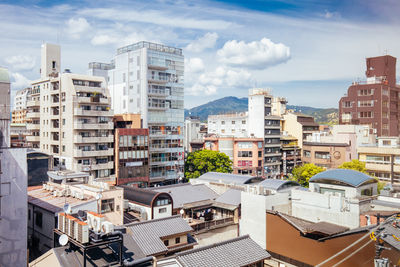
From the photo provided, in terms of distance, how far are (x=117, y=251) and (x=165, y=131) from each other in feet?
181

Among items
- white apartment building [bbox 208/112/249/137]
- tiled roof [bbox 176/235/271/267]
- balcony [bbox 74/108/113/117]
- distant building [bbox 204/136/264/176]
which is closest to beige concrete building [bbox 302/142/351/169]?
distant building [bbox 204/136/264/176]

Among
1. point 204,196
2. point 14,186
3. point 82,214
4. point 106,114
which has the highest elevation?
point 106,114

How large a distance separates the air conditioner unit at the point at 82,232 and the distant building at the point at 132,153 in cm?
4622

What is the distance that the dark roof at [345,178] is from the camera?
3599 cm

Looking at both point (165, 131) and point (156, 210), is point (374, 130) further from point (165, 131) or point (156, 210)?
point (156, 210)

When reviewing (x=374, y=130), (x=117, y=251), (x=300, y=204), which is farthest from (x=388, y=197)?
(x=374, y=130)

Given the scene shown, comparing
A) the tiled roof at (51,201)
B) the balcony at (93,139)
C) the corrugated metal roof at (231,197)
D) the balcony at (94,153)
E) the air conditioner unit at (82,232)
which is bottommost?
the corrugated metal roof at (231,197)

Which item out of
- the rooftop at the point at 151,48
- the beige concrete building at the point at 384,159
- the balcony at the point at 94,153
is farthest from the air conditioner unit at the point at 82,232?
the beige concrete building at the point at 384,159

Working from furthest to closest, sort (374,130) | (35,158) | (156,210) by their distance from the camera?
(374,130) → (35,158) → (156,210)

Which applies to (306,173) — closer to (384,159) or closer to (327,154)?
(384,159)

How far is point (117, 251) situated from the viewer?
20953 mm

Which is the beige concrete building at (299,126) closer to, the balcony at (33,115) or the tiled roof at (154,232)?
the balcony at (33,115)

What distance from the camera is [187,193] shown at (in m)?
51.6

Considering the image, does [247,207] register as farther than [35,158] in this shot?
No
